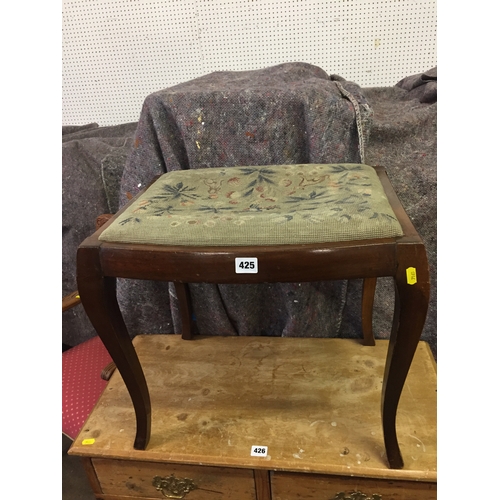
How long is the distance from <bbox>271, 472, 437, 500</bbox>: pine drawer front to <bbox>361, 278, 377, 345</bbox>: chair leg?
34cm

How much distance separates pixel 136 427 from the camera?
827mm

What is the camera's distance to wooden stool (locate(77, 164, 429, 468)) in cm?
56

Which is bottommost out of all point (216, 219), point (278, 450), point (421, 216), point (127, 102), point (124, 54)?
point (278, 450)

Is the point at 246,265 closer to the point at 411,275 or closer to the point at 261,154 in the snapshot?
the point at 411,275

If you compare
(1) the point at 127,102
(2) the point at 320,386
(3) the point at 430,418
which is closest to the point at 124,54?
(1) the point at 127,102

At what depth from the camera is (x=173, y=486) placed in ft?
2.70

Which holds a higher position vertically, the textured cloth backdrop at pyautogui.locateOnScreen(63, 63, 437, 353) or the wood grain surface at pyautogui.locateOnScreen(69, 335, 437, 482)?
the textured cloth backdrop at pyautogui.locateOnScreen(63, 63, 437, 353)

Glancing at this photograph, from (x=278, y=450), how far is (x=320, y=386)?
19 cm

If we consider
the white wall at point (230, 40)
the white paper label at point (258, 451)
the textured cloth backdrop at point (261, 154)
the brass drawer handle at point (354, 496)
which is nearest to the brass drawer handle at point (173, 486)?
the white paper label at point (258, 451)

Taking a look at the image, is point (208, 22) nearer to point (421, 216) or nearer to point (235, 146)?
point (235, 146)

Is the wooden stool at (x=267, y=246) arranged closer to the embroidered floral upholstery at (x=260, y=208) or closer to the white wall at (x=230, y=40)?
the embroidered floral upholstery at (x=260, y=208)

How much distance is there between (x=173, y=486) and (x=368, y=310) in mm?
576

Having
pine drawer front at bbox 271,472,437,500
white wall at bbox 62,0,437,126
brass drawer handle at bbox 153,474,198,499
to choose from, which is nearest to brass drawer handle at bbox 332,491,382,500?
pine drawer front at bbox 271,472,437,500

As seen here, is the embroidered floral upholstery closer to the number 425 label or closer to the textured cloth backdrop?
the number 425 label
